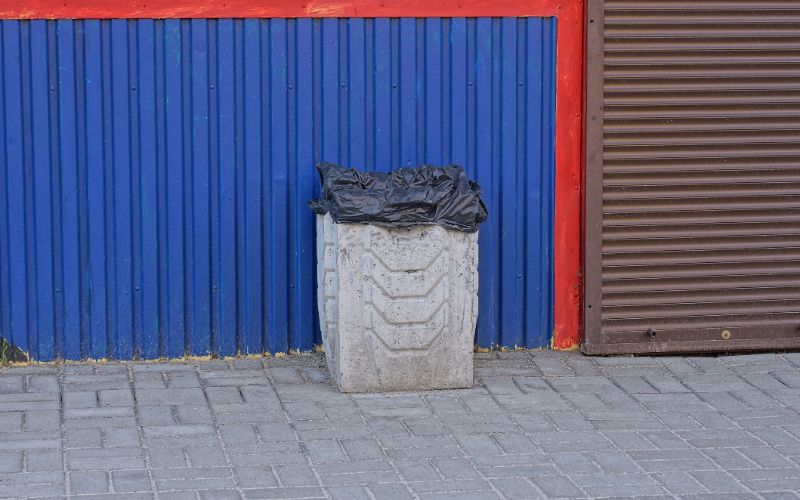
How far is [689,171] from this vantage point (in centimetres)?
759

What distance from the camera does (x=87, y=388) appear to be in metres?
6.85

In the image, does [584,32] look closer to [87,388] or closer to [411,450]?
[411,450]

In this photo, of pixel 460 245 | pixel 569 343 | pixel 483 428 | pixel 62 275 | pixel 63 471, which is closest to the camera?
pixel 63 471

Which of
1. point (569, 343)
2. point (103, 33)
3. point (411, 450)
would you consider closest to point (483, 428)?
point (411, 450)

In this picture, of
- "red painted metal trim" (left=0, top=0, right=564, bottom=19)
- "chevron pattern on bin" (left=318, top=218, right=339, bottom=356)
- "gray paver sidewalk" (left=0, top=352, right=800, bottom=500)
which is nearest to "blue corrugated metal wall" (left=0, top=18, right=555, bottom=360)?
"red painted metal trim" (left=0, top=0, right=564, bottom=19)

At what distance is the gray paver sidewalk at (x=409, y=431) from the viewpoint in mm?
5457

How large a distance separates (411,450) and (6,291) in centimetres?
267

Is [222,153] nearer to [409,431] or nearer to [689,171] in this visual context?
[409,431]

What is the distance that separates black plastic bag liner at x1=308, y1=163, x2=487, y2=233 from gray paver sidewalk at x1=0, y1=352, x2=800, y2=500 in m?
0.91

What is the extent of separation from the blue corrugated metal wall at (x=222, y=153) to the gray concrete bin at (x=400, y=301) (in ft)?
2.09

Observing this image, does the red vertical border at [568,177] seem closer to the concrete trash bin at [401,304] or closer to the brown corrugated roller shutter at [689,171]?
the brown corrugated roller shutter at [689,171]

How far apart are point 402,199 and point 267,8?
1405 mm

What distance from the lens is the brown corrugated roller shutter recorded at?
24.6 feet

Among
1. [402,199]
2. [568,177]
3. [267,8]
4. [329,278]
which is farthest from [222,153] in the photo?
[568,177]
